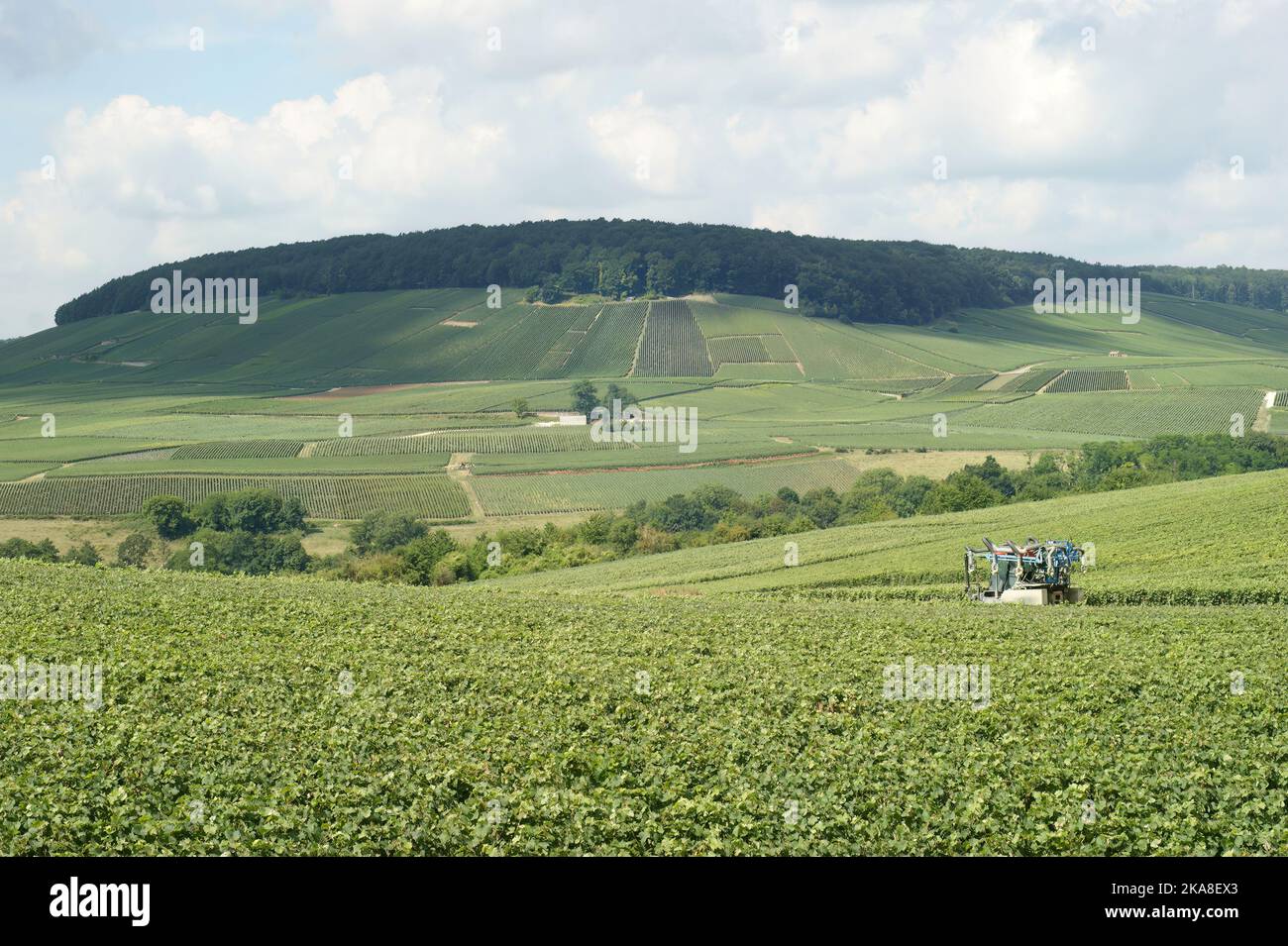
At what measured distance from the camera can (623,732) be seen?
21031mm

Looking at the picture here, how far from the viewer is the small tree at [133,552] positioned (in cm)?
8250

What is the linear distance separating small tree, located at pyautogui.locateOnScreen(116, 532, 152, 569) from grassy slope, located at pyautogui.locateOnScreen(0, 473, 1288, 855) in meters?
50.2

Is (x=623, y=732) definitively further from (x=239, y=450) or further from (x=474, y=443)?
(x=239, y=450)

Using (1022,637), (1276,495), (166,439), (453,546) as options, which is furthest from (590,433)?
(1022,637)

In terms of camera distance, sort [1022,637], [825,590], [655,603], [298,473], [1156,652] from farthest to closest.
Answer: [298,473] → [825,590] → [655,603] → [1022,637] → [1156,652]

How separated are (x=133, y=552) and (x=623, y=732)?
70.2 metres

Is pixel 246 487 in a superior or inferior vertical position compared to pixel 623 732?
superior

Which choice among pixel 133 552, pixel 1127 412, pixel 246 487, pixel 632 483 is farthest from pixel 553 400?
pixel 133 552

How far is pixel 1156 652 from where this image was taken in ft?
94.0

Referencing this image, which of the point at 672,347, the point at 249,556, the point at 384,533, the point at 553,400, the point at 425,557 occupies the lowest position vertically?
the point at 249,556

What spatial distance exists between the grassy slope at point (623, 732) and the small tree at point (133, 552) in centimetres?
5018

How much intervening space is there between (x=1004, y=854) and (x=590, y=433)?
113414 millimetres
